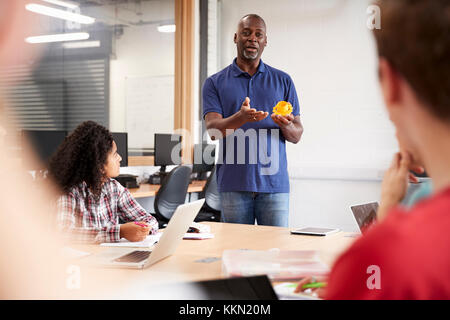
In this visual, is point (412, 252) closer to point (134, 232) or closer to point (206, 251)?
point (206, 251)

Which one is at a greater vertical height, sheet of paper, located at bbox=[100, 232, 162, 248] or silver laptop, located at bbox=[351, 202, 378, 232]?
silver laptop, located at bbox=[351, 202, 378, 232]

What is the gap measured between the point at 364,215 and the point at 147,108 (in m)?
4.25

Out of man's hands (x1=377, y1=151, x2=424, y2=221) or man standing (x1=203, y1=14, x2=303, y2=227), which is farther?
man standing (x1=203, y1=14, x2=303, y2=227)

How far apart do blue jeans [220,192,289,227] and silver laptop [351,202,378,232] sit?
745 millimetres

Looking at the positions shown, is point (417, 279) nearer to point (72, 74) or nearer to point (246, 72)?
point (246, 72)

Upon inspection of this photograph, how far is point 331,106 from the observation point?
5352mm

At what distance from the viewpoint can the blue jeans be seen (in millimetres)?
2643

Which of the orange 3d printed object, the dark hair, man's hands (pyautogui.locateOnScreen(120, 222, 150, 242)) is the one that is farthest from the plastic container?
the orange 3d printed object

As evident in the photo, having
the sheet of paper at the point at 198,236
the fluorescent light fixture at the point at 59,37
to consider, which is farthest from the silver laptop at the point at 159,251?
the fluorescent light fixture at the point at 59,37

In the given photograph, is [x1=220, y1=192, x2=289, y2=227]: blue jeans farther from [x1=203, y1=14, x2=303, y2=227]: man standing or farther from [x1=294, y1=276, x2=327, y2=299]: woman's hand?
[x1=294, y1=276, x2=327, y2=299]: woman's hand

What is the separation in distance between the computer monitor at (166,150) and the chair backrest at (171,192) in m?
0.85

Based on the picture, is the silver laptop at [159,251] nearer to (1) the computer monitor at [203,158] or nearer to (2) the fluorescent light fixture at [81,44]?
(1) the computer monitor at [203,158]

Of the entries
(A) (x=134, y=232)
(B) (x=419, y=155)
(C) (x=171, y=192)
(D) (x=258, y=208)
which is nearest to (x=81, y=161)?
(A) (x=134, y=232)

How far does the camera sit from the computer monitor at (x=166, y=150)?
17.6 ft
